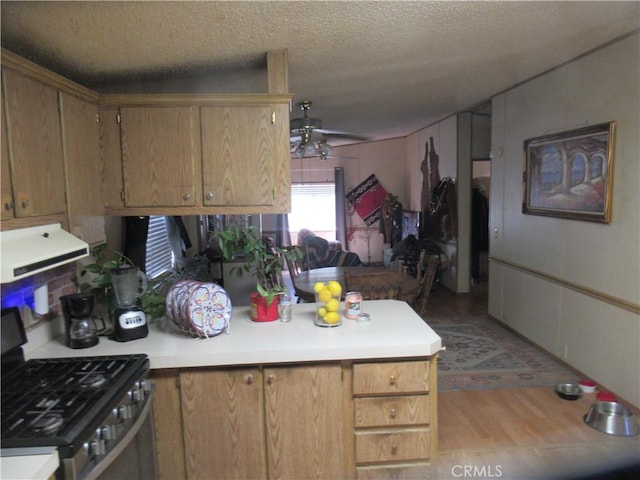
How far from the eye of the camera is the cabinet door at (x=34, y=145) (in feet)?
5.37

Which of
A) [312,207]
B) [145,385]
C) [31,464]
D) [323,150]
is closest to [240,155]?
[145,385]

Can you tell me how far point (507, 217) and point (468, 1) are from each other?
115 inches

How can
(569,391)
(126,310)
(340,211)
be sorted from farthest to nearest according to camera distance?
1. (340,211)
2. (569,391)
3. (126,310)

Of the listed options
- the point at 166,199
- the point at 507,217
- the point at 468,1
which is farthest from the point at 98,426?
the point at 507,217

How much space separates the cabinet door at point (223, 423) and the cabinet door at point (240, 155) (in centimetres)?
96

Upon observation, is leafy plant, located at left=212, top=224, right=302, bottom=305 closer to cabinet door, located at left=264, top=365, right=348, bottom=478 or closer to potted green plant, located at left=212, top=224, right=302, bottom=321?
potted green plant, located at left=212, top=224, right=302, bottom=321

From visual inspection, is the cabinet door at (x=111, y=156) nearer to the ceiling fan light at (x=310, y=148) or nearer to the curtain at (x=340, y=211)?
the ceiling fan light at (x=310, y=148)

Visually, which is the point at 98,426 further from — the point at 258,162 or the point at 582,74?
the point at 582,74

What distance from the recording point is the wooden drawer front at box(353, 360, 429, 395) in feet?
6.41

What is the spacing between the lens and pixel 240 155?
2361 millimetres

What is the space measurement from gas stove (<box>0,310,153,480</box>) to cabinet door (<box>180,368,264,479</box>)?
204mm

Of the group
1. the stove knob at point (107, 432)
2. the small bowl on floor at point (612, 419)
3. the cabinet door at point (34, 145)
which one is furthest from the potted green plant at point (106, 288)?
the small bowl on floor at point (612, 419)

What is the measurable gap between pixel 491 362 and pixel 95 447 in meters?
3.28

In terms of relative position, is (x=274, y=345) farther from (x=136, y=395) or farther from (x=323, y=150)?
(x=323, y=150)
